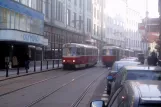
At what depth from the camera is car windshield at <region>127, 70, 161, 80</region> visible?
7.66 meters

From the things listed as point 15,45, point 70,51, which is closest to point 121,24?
point 70,51

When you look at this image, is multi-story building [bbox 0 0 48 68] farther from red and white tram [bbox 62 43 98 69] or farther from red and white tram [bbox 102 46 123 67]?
red and white tram [bbox 102 46 123 67]

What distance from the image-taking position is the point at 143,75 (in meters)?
8.02

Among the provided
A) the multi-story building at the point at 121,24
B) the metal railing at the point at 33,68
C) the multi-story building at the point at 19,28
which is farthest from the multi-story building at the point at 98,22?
the multi-story building at the point at 19,28

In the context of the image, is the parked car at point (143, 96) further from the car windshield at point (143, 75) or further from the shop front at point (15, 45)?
the shop front at point (15, 45)

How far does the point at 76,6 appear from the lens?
2351 inches

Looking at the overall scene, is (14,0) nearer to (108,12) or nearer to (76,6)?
(76,6)

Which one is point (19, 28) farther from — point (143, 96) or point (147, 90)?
point (143, 96)

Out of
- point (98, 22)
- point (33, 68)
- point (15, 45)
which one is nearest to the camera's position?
point (15, 45)

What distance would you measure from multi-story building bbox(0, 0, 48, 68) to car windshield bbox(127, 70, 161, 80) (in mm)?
20032

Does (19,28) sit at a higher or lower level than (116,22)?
lower

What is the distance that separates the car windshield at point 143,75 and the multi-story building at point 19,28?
65.7 feet

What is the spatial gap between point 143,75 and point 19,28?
2748cm

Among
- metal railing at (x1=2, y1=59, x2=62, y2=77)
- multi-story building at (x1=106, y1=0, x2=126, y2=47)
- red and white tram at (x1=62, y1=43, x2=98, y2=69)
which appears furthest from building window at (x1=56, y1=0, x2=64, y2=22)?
multi-story building at (x1=106, y1=0, x2=126, y2=47)
